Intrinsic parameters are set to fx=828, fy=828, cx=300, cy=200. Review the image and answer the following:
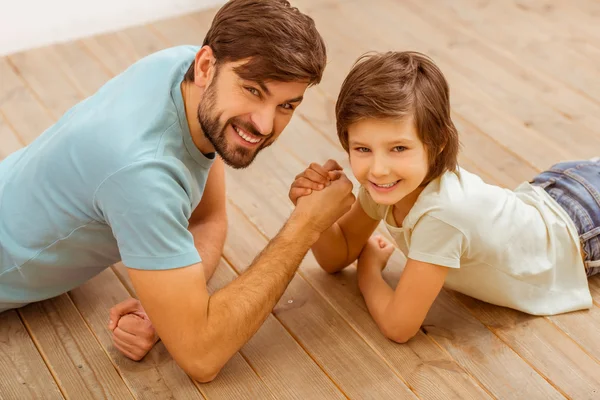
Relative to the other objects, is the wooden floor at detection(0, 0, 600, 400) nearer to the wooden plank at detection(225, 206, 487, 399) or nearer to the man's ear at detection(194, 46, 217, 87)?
the wooden plank at detection(225, 206, 487, 399)

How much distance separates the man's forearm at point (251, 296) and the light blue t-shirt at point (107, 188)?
14cm

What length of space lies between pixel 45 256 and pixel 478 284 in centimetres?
105

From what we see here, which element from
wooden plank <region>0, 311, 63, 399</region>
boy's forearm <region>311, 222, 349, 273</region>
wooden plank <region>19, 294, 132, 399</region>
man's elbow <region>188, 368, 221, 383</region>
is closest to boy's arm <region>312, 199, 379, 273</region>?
boy's forearm <region>311, 222, 349, 273</region>

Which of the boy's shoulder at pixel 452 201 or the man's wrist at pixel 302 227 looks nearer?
the boy's shoulder at pixel 452 201

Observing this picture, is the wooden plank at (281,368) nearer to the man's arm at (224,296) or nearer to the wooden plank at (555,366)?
the man's arm at (224,296)

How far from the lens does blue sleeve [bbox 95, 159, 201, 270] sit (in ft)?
5.59

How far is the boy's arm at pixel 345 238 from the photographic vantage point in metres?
2.16

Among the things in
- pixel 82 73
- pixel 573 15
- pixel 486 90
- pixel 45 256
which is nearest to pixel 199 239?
pixel 45 256

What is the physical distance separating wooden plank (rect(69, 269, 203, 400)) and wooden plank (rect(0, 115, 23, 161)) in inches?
26.7

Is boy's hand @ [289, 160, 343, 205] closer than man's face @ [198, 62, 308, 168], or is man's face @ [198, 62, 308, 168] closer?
man's face @ [198, 62, 308, 168]

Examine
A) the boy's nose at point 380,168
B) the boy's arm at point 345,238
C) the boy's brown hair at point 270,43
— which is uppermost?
the boy's brown hair at point 270,43

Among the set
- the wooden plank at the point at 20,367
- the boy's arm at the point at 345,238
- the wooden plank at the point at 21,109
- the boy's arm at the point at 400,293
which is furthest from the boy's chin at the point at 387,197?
the wooden plank at the point at 21,109

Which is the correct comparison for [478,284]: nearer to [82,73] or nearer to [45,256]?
[45,256]

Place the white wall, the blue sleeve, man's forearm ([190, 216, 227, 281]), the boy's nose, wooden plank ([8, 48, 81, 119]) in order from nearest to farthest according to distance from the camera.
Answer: the blue sleeve < the boy's nose < man's forearm ([190, 216, 227, 281]) < wooden plank ([8, 48, 81, 119]) < the white wall
